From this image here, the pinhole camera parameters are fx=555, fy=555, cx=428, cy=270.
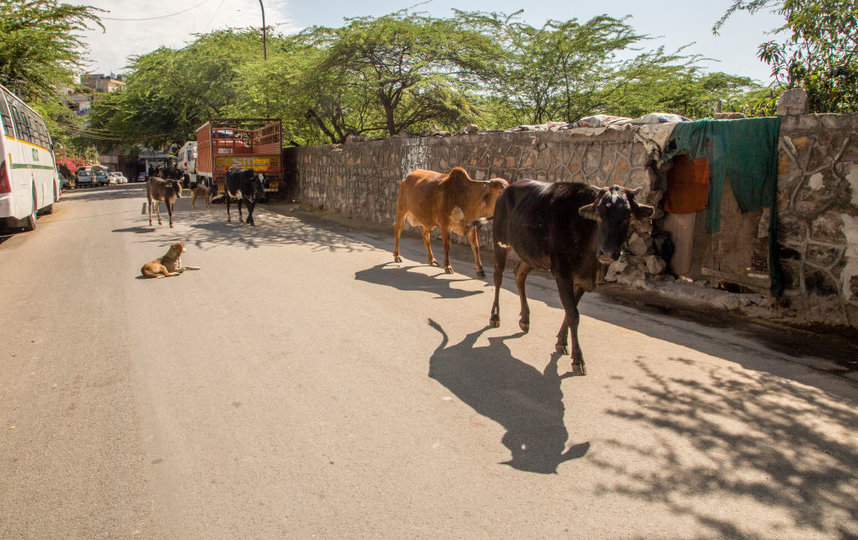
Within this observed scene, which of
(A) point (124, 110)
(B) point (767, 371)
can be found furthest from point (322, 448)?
(A) point (124, 110)

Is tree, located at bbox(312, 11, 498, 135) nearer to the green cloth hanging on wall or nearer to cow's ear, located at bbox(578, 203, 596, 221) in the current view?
the green cloth hanging on wall

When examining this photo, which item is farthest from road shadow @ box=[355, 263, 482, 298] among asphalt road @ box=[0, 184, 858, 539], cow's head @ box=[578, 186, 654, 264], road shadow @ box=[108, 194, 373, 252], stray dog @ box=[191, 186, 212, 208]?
stray dog @ box=[191, 186, 212, 208]

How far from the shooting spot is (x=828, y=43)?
7031 millimetres

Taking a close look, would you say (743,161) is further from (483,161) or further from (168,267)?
(168,267)

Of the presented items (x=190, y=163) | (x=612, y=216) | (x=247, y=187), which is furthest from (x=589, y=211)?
(x=190, y=163)

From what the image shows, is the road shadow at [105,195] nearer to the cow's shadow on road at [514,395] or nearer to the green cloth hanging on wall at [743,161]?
the cow's shadow on road at [514,395]

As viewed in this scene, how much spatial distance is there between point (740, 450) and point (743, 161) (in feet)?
13.2

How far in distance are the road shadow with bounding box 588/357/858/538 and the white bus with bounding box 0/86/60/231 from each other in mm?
12122

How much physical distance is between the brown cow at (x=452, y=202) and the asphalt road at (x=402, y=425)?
5.97 feet

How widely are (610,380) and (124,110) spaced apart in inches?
1478

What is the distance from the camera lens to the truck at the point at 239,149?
2005 cm

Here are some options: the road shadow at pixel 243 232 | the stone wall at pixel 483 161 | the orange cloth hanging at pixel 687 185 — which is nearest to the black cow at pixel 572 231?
the orange cloth hanging at pixel 687 185

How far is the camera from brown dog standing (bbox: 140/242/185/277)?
805 cm

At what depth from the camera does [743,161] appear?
20.3 ft
